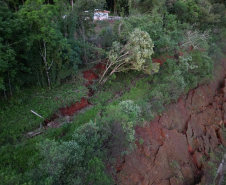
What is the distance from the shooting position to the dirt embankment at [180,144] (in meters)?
10.2

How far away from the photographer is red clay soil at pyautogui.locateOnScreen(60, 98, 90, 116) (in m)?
11.7

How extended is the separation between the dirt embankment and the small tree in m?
4.56

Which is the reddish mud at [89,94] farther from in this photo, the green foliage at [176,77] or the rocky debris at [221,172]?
the rocky debris at [221,172]

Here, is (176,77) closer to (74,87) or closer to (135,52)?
(135,52)

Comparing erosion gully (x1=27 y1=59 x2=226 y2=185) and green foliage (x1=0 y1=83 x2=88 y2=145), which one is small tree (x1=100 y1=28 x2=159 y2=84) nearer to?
erosion gully (x1=27 y1=59 x2=226 y2=185)

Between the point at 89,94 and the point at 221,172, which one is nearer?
the point at 89,94

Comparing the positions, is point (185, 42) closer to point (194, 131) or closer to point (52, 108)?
point (194, 131)

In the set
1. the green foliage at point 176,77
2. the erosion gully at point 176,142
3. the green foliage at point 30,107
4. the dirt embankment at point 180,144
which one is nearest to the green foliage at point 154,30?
the green foliage at point 176,77

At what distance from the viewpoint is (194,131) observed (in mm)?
14914

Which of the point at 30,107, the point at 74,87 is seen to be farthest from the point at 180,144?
the point at 30,107

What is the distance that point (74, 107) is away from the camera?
40.3ft

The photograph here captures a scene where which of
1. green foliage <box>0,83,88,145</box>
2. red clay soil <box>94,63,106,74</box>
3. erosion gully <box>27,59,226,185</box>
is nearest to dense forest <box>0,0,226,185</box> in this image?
green foliage <box>0,83,88,145</box>

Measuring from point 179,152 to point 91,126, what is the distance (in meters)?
8.16

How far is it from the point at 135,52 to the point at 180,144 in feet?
26.5
